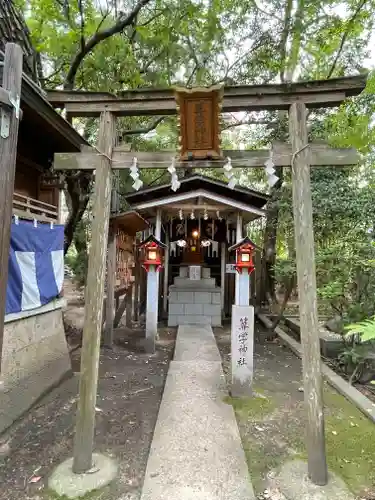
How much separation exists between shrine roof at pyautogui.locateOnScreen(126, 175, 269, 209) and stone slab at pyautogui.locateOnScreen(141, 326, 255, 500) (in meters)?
5.98

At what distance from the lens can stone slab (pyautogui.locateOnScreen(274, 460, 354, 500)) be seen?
2994mm

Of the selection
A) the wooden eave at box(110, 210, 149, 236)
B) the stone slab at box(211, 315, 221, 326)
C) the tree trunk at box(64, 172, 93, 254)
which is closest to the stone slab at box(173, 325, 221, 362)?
the stone slab at box(211, 315, 221, 326)

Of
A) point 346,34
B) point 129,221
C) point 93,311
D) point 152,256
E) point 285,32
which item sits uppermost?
point 285,32

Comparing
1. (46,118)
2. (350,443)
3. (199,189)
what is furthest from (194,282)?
(350,443)

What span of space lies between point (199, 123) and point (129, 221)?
5.50 metres

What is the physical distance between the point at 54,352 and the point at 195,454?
361 cm

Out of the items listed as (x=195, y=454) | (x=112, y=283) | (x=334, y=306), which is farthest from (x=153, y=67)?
(x=195, y=454)

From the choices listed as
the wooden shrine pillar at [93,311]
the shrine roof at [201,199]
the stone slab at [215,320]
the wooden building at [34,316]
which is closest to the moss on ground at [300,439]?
the wooden shrine pillar at [93,311]

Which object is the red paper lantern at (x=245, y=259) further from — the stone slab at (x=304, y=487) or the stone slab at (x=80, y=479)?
the stone slab at (x=80, y=479)

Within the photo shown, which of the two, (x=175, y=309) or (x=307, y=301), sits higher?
(x=307, y=301)

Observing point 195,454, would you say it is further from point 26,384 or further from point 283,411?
point 26,384

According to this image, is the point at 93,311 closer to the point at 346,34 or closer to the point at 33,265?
the point at 33,265

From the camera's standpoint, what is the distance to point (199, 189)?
1004 cm

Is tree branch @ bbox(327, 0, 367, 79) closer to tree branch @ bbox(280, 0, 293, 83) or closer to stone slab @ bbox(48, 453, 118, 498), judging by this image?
tree branch @ bbox(280, 0, 293, 83)
